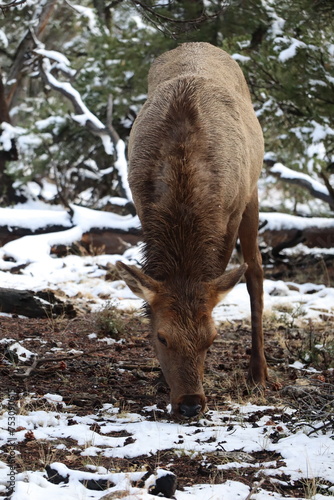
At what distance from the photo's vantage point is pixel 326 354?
240 inches

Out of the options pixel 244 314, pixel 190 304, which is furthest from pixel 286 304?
pixel 190 304

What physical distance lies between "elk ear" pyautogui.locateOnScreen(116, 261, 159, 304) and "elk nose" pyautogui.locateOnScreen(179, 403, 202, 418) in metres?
0.78

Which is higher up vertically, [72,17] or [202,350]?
[72,17]

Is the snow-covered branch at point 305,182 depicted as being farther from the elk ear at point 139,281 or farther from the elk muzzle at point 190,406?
the elk muzzle at point 190,406

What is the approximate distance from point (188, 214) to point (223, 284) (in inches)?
21.6

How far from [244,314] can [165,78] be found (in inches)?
128

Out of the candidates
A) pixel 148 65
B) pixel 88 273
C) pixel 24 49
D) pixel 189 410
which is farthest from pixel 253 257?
pixel 24 49

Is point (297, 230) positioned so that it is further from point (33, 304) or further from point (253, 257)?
point (33, 304)

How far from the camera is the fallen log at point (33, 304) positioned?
6934 millimetres

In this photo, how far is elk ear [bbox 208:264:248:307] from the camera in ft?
14.8

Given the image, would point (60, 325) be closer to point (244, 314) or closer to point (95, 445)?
point (244, 314)

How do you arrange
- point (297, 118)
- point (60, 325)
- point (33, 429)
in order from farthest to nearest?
point (297, 118) < point (60, 325) < point (33, 429)

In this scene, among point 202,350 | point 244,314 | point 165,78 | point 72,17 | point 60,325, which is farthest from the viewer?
point 72,17

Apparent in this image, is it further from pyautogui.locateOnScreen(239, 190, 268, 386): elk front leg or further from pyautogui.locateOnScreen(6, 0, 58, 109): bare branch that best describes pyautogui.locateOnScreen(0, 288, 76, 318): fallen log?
pyautogui.locateOnScreen(6, 0, 58, 109): bare branch
